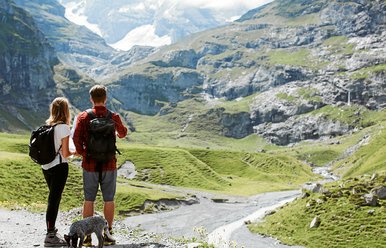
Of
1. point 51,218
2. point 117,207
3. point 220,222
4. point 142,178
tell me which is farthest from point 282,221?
point 142,178

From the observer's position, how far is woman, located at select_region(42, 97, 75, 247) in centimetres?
1916

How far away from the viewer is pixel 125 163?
152 meters

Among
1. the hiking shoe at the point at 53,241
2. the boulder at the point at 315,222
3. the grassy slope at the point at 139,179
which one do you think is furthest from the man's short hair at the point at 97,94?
the boulder at the point at 315,222

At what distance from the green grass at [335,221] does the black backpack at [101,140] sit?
3779cm

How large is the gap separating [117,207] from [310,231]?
146ft

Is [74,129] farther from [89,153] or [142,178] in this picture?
[142,178]

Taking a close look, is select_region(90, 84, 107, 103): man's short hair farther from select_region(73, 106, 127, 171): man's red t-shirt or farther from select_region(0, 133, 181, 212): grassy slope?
select_region(0, 133, 181, 212): grassy slope

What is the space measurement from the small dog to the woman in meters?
2.21

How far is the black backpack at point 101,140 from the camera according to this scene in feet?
62.8

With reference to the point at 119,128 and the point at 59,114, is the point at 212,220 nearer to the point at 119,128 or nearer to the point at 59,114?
the point at 119,128

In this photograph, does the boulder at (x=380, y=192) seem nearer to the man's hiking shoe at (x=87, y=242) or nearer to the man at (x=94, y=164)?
the man at (x=94, y=164)

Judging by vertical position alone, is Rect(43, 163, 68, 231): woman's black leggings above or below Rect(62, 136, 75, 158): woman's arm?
below

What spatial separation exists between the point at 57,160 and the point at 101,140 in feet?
7.50

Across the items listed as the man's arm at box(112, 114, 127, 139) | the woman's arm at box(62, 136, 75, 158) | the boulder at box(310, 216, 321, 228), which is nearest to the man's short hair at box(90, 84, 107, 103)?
the man's arm at box(112, 114, 127, 139)
